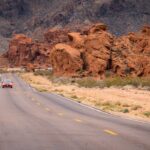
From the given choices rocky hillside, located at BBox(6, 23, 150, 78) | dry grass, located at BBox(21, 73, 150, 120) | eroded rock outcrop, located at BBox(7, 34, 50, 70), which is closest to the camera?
dry grass, located at BBox(21, 73, 150, 120)

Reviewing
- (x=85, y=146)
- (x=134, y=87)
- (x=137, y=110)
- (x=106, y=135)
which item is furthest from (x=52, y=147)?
(x=134, y=87)

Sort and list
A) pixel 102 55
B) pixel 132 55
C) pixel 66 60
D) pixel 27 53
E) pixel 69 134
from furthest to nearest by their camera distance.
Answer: pixel 27 53
pixel 66 60
pixel 132 55
pixel 102 55
pixel 69 134

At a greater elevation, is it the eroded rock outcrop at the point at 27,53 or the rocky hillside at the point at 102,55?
the rocky hillside at the point at 102,55

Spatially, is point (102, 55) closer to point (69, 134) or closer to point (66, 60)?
point (66, 60)

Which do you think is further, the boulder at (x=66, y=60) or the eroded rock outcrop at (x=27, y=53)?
the eroded rock outcrop at (x=27, y=53)

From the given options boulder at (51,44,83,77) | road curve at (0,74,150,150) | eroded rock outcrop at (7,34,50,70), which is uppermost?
road curve at (0,74,150,150)

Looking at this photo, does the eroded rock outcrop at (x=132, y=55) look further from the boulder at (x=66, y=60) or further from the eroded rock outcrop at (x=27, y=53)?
the eroded rock outcrop at (x=27, y=53)

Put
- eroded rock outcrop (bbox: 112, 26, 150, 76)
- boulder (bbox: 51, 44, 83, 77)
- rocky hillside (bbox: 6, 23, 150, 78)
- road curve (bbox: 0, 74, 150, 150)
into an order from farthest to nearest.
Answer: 1. boulder (bbox: 51, 44, 83, 77)
2. rocky hillside (bbox: 6, 23, 150, 78)
3. eroded rock outcrop (bbox: 112, 26, 150, 76)
4. road curve (bbox: 0, 74, 150, 150)

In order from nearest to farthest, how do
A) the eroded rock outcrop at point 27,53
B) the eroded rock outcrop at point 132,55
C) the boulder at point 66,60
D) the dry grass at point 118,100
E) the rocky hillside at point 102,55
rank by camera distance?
1. the dry grass at point 118,100
2. the eroded rock outcrop at point 132,55
3. the rocky hillside at point 102,55
4. the boulder at point 66,60
5. the eroded rock outcrop at point 27,53

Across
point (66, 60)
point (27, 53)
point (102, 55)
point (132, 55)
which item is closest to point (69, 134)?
point (102, 55)

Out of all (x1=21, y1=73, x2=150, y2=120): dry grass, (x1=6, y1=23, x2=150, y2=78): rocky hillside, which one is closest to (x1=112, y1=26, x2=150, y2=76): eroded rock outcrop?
(x1=6, y1=23, x2=150, y2=78): rocky hillside

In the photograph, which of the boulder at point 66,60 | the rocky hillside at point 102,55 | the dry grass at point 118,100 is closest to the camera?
the dry grass at point 118,100

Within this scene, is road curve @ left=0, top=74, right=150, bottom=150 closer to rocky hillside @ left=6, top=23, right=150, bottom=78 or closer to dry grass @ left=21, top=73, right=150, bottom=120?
dry grass @ left=21, top=73, right=150, bottom=120

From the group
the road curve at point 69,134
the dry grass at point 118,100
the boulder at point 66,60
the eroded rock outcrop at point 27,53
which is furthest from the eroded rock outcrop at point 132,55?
the eroded rock outcrop at point 27,53
